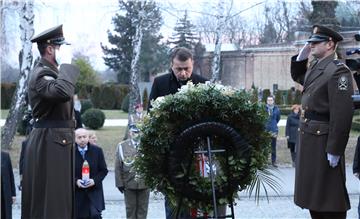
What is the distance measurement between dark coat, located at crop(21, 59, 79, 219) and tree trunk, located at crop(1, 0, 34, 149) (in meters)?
12.7

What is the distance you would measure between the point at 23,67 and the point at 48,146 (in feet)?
43.8

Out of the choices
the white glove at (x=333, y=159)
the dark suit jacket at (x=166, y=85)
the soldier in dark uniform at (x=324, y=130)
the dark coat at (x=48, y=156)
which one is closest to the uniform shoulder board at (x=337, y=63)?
the soldier in dark uniform at (x=324, y=130)

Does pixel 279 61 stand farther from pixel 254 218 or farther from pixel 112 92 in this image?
pixel 254 218

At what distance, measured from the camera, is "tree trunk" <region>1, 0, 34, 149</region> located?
57.8 ft

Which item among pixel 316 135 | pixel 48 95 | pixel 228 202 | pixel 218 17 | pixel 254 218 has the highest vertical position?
pixel 218 17

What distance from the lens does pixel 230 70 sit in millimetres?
49219

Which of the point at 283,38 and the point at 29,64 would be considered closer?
the point at 29,64

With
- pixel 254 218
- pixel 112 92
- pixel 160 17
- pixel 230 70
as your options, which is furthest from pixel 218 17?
pixel 230 70

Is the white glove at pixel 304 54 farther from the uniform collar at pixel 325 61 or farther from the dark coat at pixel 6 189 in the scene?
the dark coat at pixel 6 189

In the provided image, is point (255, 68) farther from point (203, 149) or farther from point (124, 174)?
point (203, 149)

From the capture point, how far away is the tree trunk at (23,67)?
17.6 m

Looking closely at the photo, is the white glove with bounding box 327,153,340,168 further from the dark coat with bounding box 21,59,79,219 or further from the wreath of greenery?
the dark coat with bounding box 21,59,79,219

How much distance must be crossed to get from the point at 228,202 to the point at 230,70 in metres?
45.0

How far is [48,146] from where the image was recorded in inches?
205
